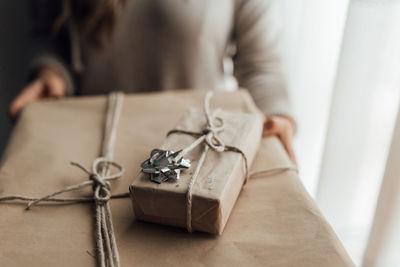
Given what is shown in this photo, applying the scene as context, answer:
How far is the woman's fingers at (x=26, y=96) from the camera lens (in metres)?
0.73

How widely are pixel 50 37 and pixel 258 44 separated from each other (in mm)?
515

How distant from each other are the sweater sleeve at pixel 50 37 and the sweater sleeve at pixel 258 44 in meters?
0.43

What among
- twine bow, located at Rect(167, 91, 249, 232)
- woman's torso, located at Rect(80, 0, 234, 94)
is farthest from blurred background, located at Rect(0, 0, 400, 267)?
twine bow, located at Rect(167, 91, 249, 232)

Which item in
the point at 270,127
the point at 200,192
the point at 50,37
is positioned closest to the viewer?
the point at 200,192

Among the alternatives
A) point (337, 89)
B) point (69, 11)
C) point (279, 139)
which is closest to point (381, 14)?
point (337, 89)

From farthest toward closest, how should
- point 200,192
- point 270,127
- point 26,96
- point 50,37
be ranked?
point 50,37 → point 26,96 → point 270,127 → point 200,192

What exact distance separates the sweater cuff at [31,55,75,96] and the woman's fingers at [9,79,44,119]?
0.04 m

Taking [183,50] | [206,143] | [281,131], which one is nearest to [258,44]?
[183,50]

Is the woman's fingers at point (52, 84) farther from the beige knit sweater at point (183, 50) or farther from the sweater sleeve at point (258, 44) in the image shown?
the sweater sleeve at point (258, 44)

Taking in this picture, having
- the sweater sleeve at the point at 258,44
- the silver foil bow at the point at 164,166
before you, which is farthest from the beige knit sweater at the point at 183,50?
the silver foil bow at the point at 164,166

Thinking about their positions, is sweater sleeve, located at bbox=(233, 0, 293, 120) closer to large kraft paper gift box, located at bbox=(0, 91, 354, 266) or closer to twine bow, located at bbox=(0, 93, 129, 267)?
large kraft paper gift box, located at bbox=(0, 91, 354, 266)

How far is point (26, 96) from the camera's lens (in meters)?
0.79

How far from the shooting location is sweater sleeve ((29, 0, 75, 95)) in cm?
90

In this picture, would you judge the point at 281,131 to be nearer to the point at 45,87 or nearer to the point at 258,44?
the point at 258,44
